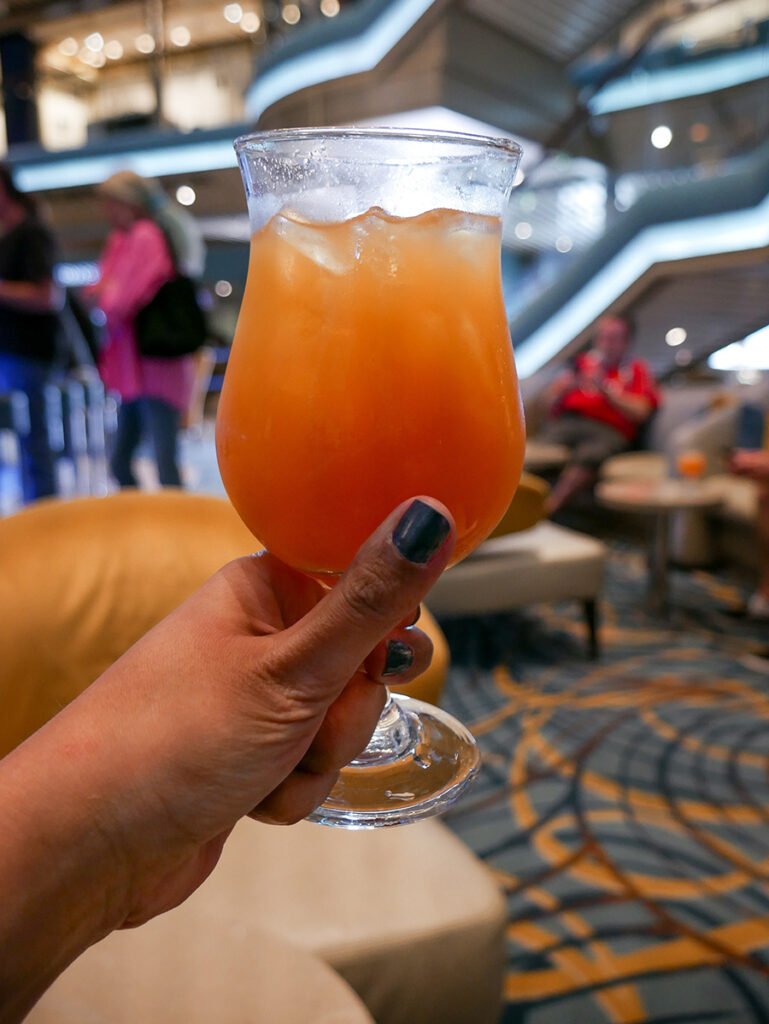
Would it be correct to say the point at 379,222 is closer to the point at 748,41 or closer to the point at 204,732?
the point at 204,732

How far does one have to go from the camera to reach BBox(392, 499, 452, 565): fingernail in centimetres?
54

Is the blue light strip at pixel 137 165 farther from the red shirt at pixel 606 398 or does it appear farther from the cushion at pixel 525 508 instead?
the cushion at pixel 525 508

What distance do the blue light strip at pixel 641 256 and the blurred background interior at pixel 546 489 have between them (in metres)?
0.02

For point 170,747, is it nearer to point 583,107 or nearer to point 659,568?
point 659,568

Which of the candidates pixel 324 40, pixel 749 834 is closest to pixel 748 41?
pixel 324 40

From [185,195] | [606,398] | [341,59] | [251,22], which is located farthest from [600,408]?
[251,22]

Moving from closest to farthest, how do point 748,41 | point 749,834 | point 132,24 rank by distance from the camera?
1. point 749,834
2. point 748,41
3. point 132,24

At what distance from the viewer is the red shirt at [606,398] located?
5.50 m

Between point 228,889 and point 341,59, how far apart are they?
31.0ft

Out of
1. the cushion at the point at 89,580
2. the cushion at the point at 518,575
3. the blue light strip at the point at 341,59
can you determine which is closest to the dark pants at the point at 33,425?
the cushion at the point at 518,575

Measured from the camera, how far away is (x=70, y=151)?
469 inches

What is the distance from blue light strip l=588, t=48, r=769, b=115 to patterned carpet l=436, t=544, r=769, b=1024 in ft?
21.5

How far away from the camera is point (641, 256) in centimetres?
766

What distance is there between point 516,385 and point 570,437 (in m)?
5.06
